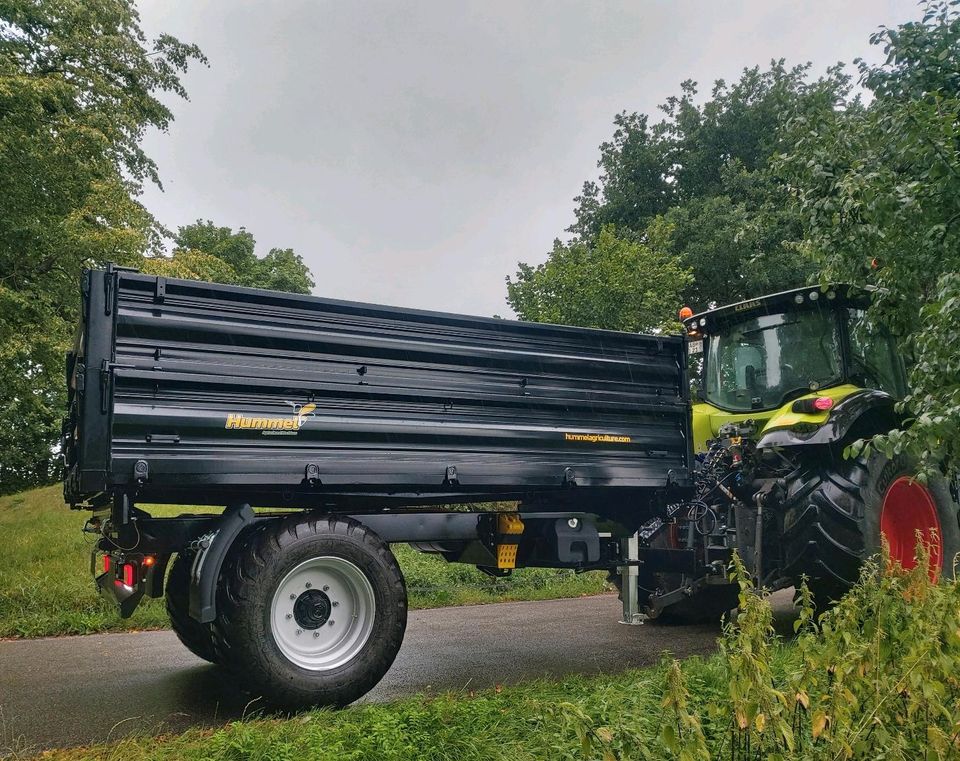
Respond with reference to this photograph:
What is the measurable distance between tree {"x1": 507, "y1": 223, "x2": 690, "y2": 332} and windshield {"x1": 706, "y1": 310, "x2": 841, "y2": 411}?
517cm

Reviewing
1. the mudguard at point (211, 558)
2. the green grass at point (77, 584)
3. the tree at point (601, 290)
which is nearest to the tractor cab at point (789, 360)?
the green grass at point (77, 584)

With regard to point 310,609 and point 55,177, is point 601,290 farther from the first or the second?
point 310,609

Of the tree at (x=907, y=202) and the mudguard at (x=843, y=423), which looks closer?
the tree at (x=907, y=202)

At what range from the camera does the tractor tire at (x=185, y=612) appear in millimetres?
4676

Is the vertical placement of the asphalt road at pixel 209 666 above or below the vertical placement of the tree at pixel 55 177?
below

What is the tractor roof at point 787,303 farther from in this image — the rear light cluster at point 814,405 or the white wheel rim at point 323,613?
the white wheel rim at point 323,613

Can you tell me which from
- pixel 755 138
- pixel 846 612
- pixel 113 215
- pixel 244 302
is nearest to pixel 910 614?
pixel 846 612

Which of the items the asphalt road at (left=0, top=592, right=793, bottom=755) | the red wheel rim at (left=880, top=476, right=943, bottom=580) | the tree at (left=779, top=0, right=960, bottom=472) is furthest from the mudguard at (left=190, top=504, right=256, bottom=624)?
the red wheel rim at (left=880, top=476, right=943, bottom=580)

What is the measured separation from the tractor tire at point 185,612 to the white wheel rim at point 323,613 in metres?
0.43

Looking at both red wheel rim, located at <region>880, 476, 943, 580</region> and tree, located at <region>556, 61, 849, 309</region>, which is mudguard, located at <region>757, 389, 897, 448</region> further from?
tree, located at <region>556, 61, 849, 309</region>

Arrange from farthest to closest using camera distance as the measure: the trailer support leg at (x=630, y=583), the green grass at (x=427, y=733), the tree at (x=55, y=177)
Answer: the tree at (x=55, y=177) → the trailer support leg at (x=630, y=583) → the green grass at (x=427, y=733)

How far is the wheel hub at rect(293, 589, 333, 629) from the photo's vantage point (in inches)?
178

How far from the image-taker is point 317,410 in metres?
4.60

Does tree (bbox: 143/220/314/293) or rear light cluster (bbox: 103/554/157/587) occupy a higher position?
tree (bbox: 143/220/314/293)
